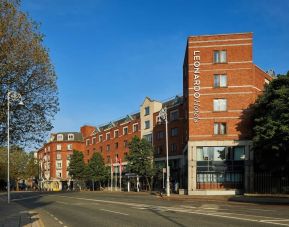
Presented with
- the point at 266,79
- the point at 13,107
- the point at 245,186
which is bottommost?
the point at 245,186

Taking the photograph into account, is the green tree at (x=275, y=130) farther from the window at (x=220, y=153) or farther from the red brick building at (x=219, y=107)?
the window at (x=220, y=153)

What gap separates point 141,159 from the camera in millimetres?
74500

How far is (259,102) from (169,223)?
1276 inches

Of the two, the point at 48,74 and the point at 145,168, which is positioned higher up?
the point at 48,74

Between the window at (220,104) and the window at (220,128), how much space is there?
1777 millimetres


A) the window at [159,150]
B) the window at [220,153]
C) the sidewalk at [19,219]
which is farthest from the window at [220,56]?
the sidewalk at [19,219]

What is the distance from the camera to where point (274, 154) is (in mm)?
43250

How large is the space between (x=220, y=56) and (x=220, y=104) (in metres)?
5.69

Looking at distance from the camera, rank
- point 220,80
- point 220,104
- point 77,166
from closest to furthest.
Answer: point 220,104 → point 220,80 → point 77,166

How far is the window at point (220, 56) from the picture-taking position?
58247 mm

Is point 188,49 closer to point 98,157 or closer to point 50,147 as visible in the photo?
point 98,157

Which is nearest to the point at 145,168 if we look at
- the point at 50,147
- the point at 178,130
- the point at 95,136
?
the point at 178,130

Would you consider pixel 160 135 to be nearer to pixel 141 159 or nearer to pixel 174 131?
pixel 174 131

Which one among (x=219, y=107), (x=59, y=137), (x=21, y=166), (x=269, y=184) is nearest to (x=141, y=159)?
(x=219, y=107)
